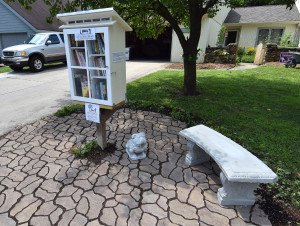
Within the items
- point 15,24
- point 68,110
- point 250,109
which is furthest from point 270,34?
point 15,24

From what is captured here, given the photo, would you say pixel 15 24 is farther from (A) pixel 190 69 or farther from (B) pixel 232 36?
(B) pixel 232 36

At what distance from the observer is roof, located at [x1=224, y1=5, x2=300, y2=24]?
16.8 m

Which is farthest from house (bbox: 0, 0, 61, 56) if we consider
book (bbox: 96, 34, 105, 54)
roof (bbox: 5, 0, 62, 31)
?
book (bbox: 96, 34, 105, 54)

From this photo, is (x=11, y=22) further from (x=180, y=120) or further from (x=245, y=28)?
(x=245, y=28)

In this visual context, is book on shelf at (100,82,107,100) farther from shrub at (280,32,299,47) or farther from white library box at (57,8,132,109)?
shrub at (280,32,299,47)

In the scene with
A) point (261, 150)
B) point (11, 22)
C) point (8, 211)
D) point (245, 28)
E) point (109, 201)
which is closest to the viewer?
point (8, 211)

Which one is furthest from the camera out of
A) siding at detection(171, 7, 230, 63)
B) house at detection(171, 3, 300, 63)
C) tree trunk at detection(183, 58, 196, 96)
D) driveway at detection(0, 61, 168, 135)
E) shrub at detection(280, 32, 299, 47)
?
house at detection(171, 3, 300, 63)

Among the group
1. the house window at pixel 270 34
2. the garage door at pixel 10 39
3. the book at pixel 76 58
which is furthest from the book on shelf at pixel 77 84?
the house window at pixel 270 34

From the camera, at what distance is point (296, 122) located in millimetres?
4590

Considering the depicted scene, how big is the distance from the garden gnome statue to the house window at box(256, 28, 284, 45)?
18933mm

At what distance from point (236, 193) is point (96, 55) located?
8.40 ft

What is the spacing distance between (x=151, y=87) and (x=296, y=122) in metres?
4.57

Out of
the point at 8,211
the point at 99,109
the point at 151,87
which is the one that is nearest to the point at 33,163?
the point at 8,211

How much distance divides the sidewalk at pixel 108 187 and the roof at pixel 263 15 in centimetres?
1865
